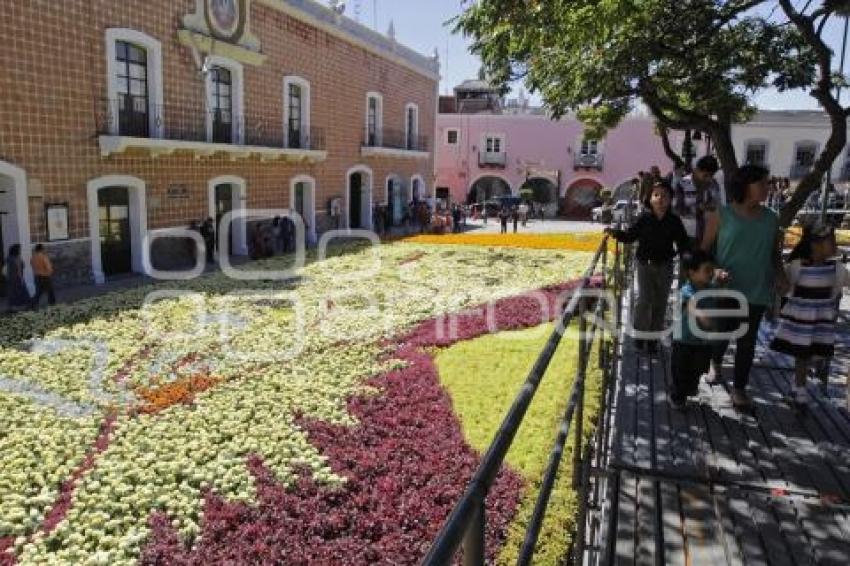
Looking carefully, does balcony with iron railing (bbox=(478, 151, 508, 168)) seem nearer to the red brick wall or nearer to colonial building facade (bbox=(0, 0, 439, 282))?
colonial building facade (bbox=(0, 0, 439, 282))

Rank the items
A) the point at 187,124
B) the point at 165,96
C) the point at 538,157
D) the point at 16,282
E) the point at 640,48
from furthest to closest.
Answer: the point at 538,157
the point at 187,124
the point at 165,96
the point at 16,282
the point at 640,48

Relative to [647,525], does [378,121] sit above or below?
above

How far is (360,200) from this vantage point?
3086cm

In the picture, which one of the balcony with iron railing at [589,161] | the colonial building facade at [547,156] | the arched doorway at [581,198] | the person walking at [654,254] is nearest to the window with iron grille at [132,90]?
the person walking at [654,254]

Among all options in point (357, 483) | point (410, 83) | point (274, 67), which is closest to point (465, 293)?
point (357, 483)

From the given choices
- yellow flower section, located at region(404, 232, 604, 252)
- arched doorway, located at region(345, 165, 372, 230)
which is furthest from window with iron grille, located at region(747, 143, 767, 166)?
arched doorway, located at region(345, 165, 372, 230)

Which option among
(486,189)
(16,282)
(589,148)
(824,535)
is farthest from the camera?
(486,189)

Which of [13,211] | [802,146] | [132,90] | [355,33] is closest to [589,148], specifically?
[802,146]

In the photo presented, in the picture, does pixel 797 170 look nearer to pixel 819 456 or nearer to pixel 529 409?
pixel 529 409

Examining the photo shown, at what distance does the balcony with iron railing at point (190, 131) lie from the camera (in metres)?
16.6

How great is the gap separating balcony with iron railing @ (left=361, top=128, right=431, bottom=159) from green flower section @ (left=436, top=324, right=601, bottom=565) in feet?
67.3

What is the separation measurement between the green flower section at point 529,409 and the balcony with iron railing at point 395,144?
20.5 m

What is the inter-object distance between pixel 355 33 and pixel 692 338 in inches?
999

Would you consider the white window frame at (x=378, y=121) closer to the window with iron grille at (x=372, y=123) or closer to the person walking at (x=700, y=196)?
the window with iron grille at (x=372, y=123)
